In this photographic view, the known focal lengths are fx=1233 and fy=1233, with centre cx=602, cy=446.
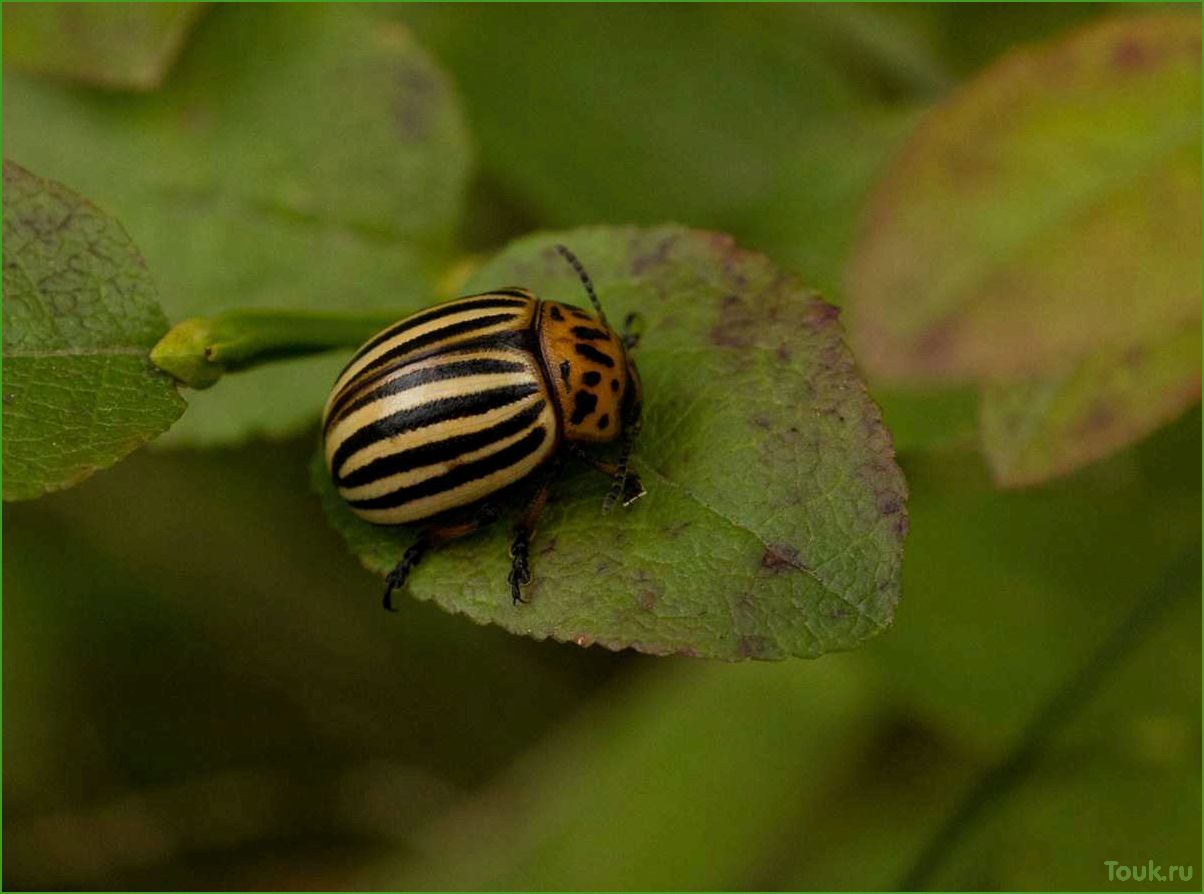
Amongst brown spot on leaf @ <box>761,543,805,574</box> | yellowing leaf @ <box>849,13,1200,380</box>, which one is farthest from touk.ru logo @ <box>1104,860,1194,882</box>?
brown spot on leaf @ <box>761,543,805,574</box>

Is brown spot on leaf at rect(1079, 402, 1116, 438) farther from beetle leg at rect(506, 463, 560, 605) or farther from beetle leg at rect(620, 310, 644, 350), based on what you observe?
beetle leg at rect(506, 463, 560, 605)

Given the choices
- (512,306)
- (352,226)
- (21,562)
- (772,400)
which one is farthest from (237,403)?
(21,562)

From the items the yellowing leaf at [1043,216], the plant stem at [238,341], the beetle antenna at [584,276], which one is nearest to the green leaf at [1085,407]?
the yellowing leaf at [1043,216]

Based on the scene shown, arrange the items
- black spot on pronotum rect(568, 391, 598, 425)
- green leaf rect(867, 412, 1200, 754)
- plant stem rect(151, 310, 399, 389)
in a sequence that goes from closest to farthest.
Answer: plant stem rect(151, 310, 399, 389) → black spot on pronotum rect(568, 391, 598, 425) → green leaf rect(867, 412, 1200, 754)

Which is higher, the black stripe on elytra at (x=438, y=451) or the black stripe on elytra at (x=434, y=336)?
the black stripe on elytra at (x=434, y=336)

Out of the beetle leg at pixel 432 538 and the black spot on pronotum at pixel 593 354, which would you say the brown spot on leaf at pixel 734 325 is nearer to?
the black spot on pronotum at pixel 593 354

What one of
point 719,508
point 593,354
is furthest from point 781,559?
point 593,354
